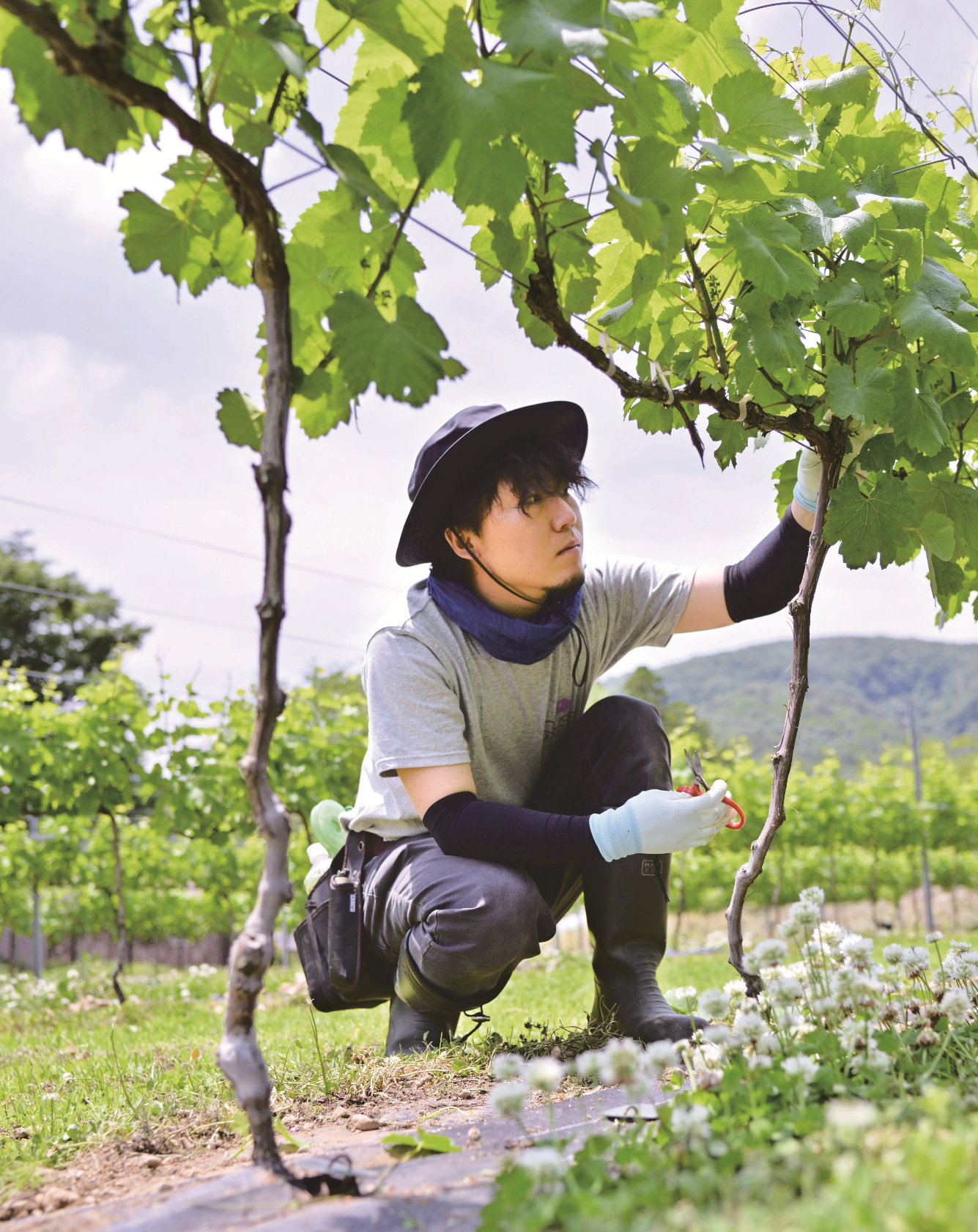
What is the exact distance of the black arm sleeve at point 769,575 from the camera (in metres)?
2.11

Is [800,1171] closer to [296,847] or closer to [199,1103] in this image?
[199,1103]

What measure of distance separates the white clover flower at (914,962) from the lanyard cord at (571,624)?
0.90 meters

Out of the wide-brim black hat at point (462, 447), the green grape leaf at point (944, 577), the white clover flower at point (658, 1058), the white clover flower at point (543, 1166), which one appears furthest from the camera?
the wide-brim black hat at point (462, 447)

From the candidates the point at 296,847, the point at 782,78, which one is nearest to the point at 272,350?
the point at 782,78

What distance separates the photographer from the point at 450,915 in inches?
71.1

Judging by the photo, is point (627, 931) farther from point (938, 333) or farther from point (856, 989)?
point (938, 333)

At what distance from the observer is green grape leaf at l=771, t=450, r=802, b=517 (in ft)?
7.22

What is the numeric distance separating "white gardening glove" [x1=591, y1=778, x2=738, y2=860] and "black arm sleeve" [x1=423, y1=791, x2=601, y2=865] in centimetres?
5

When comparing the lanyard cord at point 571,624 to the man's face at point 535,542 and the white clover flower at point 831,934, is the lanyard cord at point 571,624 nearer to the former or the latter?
the man's face at point 535,542

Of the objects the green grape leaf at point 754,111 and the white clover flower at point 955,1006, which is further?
the green grape leaf at point 754,111

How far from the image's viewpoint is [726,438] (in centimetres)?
193

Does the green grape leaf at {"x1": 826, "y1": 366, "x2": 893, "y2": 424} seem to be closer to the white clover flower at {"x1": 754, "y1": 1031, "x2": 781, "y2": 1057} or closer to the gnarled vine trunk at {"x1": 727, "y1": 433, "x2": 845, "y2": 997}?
the gnarled vine trunk at {"x1": 727, "y1": 433, "x2": 845, "y2": 997}

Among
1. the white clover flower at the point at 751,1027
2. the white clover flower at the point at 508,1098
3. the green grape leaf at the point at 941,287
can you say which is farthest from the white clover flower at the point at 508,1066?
the green grape leaf at the point at 941,287

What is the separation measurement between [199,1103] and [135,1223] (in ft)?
2.25
